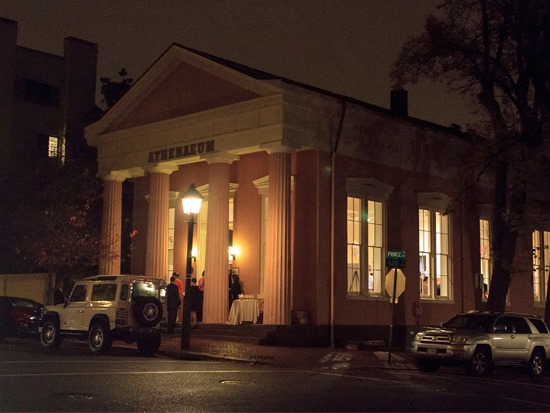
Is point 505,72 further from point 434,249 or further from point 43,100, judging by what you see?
point 43,100

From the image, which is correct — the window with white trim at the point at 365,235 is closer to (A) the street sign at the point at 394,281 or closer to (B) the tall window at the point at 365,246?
(B) the tall window at the point at 365,246

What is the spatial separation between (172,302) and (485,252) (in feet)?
45.1

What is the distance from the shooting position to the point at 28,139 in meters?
51.6

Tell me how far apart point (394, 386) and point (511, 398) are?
82.2 inches

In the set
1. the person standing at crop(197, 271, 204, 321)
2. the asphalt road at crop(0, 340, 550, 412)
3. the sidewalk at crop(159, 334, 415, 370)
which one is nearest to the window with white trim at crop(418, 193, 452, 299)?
the sidewalk at crop(159, 334, 415, 370)

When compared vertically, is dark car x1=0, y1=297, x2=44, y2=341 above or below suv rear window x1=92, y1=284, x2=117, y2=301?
below

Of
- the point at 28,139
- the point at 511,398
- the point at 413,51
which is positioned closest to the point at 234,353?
the point at 511,398

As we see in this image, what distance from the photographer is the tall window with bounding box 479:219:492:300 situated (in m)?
32.4

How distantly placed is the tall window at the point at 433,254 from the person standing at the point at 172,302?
925 centimetres

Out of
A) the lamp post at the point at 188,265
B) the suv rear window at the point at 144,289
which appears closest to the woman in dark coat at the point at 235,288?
the lamp post at the point at 188,265

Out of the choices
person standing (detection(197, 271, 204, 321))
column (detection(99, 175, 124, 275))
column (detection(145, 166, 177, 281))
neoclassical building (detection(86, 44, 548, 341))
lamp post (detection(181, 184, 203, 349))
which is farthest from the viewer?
column (detection(99, 175, 124, 275))

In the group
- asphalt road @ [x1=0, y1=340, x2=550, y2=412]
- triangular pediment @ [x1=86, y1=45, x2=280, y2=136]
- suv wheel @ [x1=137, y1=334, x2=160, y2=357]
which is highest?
triangular pediment @ [x1=86, y1=45, x2=280, y2=136]

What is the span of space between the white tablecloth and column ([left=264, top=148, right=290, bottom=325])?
4.83 ft

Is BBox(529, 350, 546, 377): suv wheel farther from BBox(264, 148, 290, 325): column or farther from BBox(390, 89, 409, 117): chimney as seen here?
BBox(390, 89, 409, 117): chimney
